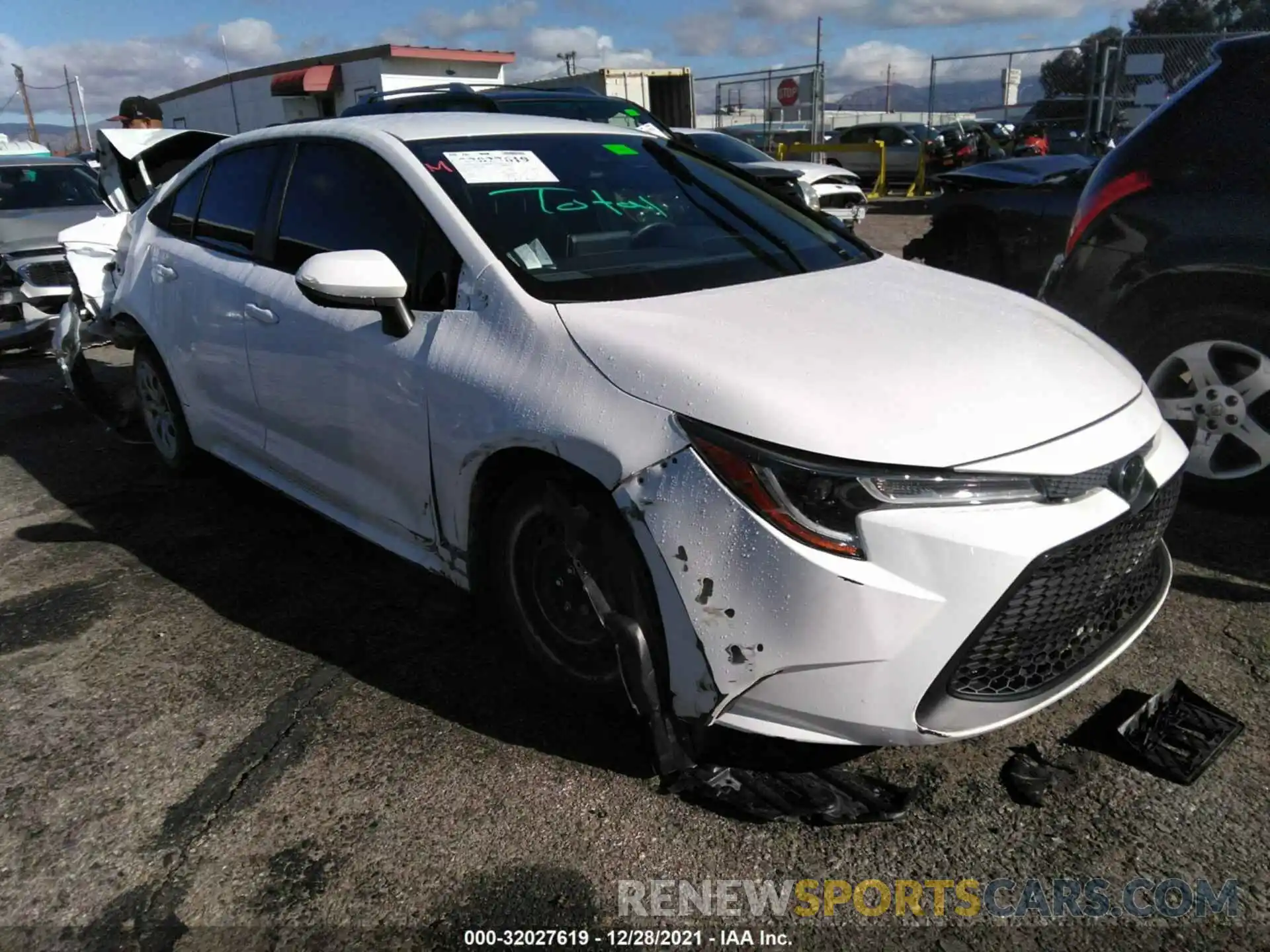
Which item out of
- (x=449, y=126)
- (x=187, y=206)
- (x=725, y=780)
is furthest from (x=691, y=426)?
(x=187, y=206)

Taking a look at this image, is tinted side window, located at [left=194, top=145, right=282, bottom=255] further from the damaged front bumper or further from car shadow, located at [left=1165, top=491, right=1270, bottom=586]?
car shadow, located at [left=1165, top=491, right=1270, bottom=586]

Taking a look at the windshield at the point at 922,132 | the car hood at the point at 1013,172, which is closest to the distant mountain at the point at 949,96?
the windshield at the point at 922,132

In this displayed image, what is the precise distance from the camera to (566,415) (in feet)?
7.82

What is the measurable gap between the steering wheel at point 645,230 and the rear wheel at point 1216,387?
2146 millimetres

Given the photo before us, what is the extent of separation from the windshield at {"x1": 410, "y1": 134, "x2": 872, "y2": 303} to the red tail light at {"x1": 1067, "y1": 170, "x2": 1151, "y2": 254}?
132 cm

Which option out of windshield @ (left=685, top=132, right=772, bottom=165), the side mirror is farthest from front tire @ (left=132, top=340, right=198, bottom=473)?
windshield @ (left=685, top=132, right=772, bottom=165)

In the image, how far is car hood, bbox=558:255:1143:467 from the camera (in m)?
2.10

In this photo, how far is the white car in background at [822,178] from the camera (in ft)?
38.1

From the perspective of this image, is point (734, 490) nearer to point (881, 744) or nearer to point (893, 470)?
point (893, 470)

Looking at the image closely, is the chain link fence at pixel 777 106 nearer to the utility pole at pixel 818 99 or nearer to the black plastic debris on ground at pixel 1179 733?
the utility pole at pixel 818 99

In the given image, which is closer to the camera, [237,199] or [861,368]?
[861,368]

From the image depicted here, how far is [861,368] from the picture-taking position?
2277mm

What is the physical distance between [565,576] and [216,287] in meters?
2.18

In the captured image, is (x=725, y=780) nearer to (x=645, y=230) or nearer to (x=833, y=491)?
(x=833, y=491)
